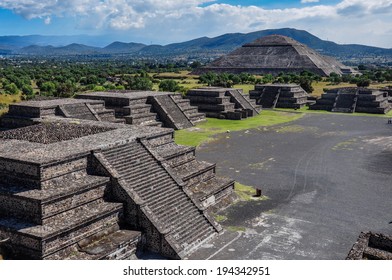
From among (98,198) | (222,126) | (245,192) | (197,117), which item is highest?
(98,198)

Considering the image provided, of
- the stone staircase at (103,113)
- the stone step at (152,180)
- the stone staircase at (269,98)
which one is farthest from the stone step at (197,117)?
the stone step at (152,180)

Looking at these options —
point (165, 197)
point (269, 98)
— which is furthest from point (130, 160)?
point (269, 98)

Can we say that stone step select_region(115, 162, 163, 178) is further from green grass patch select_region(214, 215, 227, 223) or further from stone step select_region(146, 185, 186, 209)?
green grass patch select_region(214, 215, 227, 223)

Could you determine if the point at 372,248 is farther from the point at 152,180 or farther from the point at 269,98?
the point at 269,98

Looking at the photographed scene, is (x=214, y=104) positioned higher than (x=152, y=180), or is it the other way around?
(x=214, y=104)

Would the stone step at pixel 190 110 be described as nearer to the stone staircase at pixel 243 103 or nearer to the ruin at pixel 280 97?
the stone staircase at pixel 243 103

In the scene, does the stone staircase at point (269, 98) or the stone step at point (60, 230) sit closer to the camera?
the stone step at point (60, 230)
